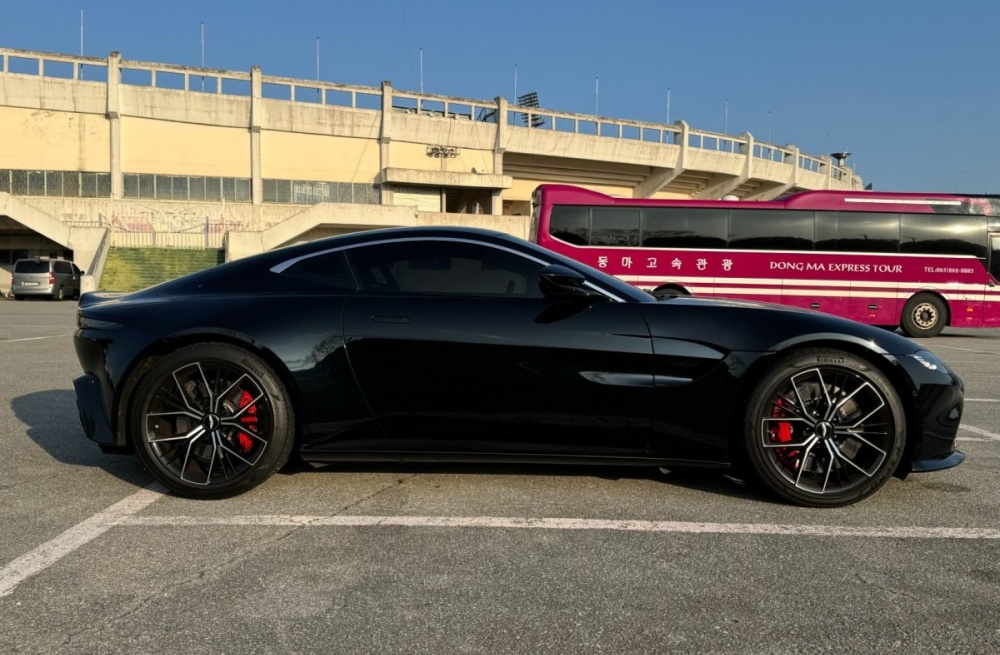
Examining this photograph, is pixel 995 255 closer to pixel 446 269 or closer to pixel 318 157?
pixel 446 269

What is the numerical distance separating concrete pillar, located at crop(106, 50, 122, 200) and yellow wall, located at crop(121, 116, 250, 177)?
31 centimetres

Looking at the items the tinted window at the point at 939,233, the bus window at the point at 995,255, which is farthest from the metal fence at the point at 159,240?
the bus window at the point at 995,255

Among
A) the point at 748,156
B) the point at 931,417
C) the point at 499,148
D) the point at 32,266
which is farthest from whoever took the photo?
the point at 748,156

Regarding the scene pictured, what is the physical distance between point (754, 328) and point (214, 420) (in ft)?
8.46

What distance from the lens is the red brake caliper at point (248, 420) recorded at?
3412mm

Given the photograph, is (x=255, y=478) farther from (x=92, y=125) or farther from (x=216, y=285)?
(x=92, y=125)

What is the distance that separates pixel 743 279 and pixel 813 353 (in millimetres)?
12465

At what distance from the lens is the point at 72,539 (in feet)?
9.45

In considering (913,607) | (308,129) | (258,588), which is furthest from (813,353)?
(308,129)

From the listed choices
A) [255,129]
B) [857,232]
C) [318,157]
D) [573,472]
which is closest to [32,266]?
[255,129]

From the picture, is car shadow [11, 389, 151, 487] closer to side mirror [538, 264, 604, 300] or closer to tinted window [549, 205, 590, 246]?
side mirror [538, 264, 604, 300]

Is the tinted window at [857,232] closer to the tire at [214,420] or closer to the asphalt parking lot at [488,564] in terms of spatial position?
the asphalt parking lot at [488,564]

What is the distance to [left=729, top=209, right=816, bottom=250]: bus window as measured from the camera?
15.2 meters

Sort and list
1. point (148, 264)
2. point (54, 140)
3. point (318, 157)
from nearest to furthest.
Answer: point (148, 264) < point (54, 140) < point (318, 157)
